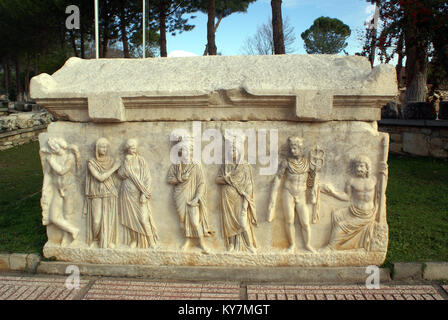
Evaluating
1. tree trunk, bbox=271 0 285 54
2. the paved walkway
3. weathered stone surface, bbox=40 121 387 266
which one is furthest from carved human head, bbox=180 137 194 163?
tree trunk, bbox=271 0 285 54

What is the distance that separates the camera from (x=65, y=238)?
3236 mm

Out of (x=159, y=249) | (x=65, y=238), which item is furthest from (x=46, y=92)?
(x=159, y=249)

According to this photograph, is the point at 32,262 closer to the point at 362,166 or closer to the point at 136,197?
the point at 136,197

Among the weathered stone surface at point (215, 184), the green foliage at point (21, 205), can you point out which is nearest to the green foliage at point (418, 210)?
the weathered stone surface at point (215, 184)

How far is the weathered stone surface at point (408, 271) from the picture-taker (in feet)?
9.75

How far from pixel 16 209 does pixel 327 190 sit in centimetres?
400

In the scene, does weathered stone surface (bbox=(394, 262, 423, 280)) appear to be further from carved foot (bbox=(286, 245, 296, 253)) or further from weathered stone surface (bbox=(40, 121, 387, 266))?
carved foot (bbox=(286, 245, 296, 253))

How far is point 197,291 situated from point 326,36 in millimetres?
29733

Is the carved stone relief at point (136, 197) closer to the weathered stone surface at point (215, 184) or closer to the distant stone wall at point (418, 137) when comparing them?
the weathered stone surface at point (215, 184)

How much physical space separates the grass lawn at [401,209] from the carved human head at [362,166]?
0.87 metres

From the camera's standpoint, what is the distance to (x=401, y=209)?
432cm

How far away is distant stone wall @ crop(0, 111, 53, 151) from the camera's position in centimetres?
937
